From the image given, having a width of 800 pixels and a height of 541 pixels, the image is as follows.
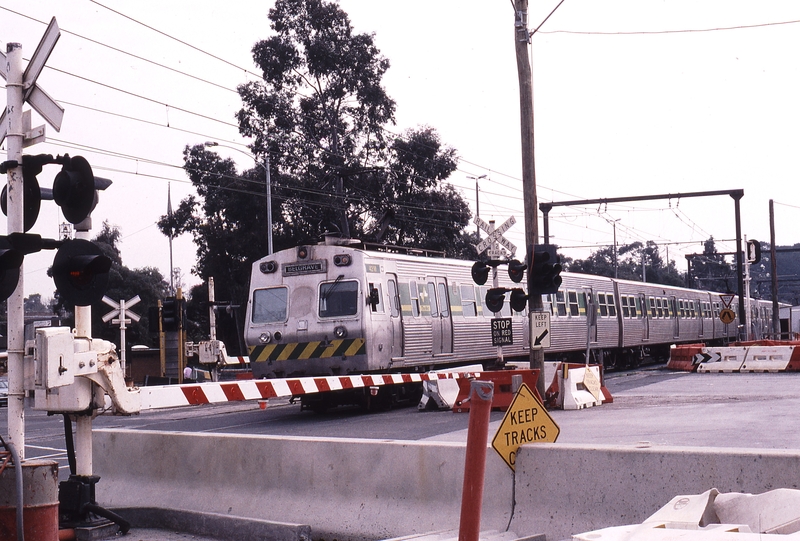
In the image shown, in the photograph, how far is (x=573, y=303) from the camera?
95.9 feet

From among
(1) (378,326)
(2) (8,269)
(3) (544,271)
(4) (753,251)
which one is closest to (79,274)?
(2) (8,269)

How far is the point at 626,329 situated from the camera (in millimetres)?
34562

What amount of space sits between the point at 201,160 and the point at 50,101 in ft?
130

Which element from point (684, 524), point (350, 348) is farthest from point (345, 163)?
point (684, 524)

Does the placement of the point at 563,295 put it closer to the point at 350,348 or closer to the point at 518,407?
the point at 350,348

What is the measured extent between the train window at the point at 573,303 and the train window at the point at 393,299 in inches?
403

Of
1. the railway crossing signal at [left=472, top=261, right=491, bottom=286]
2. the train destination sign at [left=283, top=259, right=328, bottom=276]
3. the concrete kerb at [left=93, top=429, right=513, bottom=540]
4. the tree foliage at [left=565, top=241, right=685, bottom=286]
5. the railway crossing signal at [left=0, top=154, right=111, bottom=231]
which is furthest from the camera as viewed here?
the tree foliage at [left=565, top=241, right=685, bottom=286]

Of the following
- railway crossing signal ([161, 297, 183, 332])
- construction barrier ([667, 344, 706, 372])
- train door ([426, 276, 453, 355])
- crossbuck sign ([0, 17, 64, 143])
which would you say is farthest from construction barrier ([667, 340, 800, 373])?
crossbuck sign ([0, 17, 64, 143])

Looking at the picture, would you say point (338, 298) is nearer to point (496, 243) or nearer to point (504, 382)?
point (496, 243)

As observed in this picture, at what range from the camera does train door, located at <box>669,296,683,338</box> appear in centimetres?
4119

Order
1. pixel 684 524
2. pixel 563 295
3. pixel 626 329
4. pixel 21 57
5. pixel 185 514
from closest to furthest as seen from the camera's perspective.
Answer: pixel 684 524, pixel 21 57, pixel 185 514, pixel 563 295, pixel 626 329

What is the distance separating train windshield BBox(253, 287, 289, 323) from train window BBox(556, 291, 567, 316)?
1058cm

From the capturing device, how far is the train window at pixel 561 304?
27.8 metres

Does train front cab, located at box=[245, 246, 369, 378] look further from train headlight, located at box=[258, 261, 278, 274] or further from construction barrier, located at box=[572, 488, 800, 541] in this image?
construction barrier, located at box=[572, 488, 800, 541]
